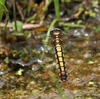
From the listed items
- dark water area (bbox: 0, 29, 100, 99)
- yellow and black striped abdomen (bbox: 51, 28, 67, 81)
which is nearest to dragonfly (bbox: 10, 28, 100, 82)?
dark water area (bbox: 0, 29, 100, 99)

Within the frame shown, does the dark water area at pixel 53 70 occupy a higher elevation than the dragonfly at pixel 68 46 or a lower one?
lower

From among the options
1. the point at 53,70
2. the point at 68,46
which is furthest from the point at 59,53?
the point at 68,46

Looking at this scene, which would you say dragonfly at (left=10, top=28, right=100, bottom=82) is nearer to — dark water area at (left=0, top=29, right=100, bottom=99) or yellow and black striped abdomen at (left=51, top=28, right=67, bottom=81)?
dark water area at (left=0, top=29, right=100, bottom=99)

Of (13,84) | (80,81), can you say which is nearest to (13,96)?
(13,84)

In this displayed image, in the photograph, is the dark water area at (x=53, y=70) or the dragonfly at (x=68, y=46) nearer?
the dark water area at (x=53, y=70)

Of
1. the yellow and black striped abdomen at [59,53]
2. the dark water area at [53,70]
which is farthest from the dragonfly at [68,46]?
the yellow and black striped abdomen at [59,53]

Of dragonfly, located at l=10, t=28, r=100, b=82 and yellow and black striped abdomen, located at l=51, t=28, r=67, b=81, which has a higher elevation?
dragonfly, located at l=10, t=28, r=100, b=82

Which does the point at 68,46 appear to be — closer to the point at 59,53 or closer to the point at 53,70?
the point at 53,70

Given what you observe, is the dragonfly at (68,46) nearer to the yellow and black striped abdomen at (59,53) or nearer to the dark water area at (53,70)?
the dark water area at (53,70)

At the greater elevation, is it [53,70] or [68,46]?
[68,46]

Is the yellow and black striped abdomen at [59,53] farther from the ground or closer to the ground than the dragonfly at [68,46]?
closer to the ground

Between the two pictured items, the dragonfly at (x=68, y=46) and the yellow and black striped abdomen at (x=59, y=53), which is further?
the dragonfly at (x=68, y=46)
